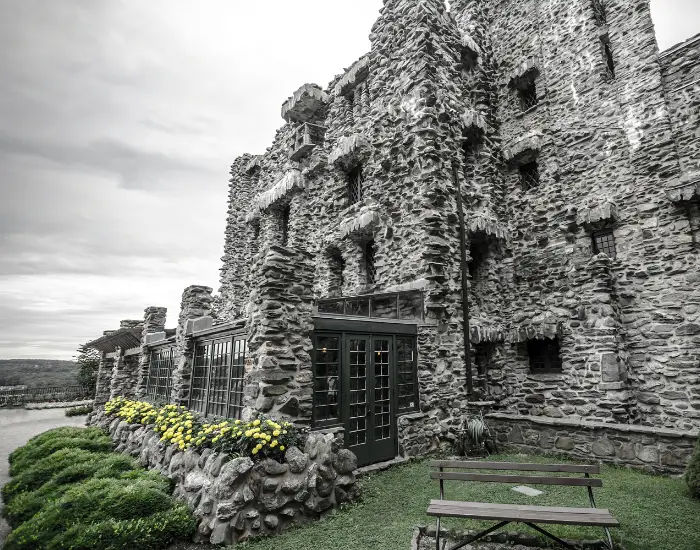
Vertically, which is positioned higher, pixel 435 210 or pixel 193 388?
pixel 435 210

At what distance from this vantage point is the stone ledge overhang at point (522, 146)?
11672 mm

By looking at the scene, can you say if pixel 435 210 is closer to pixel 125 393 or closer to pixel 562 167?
pixel 562 167

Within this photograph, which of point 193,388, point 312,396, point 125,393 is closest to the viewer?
point 312,396

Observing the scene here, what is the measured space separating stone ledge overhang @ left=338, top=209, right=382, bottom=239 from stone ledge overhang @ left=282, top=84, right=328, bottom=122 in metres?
7.31

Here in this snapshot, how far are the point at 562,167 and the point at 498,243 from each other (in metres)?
2.99

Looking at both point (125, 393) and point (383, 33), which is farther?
point (125, 393)

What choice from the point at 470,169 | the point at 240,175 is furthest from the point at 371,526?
the point at 240,175

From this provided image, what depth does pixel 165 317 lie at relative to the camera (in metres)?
14.5

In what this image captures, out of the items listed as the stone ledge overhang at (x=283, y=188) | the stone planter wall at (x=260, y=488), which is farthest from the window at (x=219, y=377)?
the stone ledge overhang at (x=283, y=188)

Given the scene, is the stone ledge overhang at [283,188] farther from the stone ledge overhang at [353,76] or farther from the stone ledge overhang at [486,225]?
the stone ledge overhang at [486,225]

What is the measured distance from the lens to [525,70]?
12.3m

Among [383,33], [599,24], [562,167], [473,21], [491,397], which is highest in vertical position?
[473,21]

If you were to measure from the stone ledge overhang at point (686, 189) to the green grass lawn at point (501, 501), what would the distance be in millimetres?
6351

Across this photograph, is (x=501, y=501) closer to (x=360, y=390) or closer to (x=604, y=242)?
(x=360, y=390)
